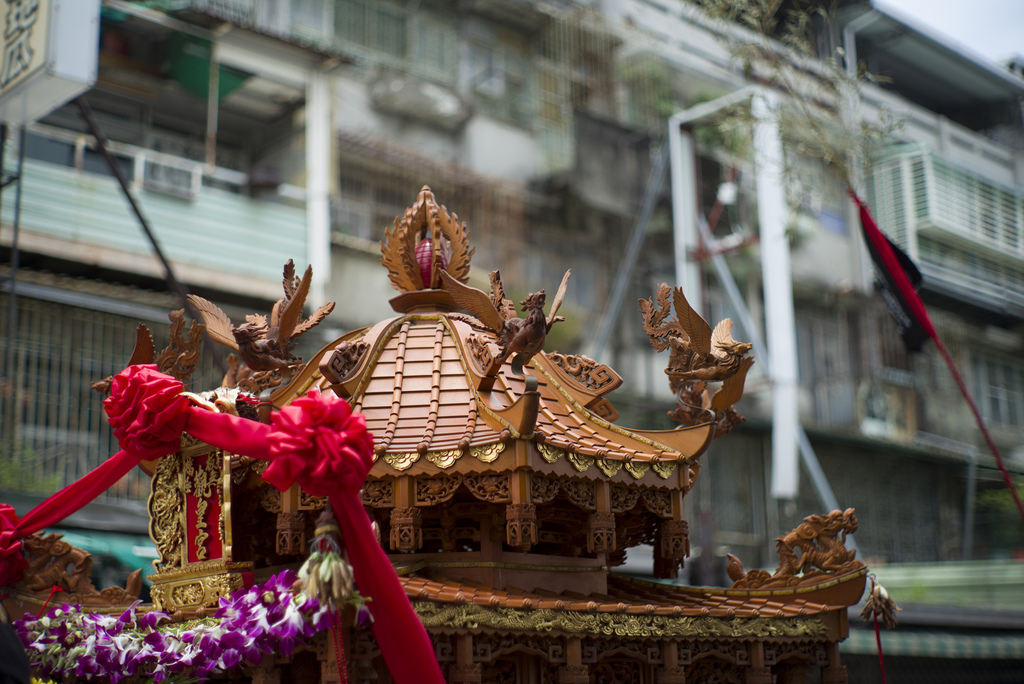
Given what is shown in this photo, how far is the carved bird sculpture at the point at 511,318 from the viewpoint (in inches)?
204

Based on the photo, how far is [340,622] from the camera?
16.1 ft

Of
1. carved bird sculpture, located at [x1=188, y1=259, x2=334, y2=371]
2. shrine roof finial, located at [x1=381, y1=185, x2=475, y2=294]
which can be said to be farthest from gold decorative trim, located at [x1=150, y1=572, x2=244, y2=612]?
shrine roof finial, located at [x1=381, y1=185, x2=475, y2=294]

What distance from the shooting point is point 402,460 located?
5809mm

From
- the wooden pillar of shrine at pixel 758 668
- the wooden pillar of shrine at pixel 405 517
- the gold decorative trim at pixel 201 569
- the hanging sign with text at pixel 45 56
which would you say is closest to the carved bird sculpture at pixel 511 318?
the wooden pillar of shrine at pixel 405 517

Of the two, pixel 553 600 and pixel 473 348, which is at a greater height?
pixel 473 348

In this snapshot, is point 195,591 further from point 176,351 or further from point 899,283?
point 899,283

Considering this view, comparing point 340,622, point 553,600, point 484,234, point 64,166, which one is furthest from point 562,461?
point 484,234

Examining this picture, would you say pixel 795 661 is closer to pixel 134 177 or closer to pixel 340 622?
pixel 340 622

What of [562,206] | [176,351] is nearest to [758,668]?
[176,351]

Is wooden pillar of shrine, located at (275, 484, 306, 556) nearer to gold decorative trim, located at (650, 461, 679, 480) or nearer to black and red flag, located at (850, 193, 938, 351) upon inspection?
gold decorative trim, located at (650, 461, 679, 480)

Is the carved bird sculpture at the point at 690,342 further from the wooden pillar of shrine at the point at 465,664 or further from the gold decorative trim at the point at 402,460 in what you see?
the wooden pillar of shrine at the point at 465,664

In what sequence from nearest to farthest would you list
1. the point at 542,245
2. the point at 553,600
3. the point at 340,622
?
the point at 340,622, the point at 553,600, the point at 542,245

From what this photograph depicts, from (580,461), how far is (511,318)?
1.00 metres

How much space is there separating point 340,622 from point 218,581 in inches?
53.1
